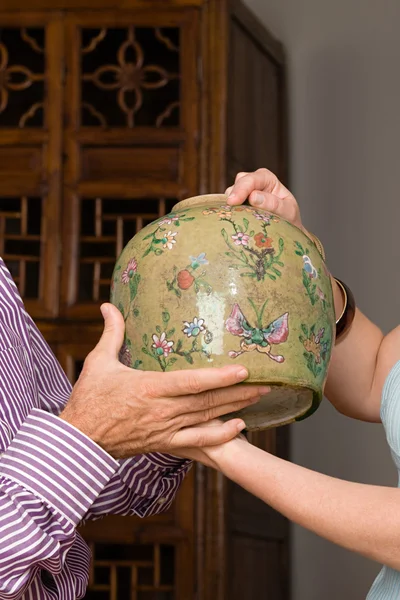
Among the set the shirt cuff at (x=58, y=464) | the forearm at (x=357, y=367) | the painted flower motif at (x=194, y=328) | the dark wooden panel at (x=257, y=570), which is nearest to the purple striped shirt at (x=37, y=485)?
the shirt cuff at (x=58, y=464)

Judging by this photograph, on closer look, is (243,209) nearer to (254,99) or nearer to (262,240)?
(262,240)

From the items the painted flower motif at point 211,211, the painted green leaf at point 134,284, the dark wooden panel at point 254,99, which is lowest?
the painted green leaf at point 134,284

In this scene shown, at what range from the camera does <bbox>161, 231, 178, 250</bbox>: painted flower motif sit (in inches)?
46.5

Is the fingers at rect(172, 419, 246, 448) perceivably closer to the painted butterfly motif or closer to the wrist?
the painted butterfly motif

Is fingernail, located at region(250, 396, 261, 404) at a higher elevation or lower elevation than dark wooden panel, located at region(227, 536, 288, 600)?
higher

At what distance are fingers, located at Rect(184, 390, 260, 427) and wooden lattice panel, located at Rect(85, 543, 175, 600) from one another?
164 centimetres

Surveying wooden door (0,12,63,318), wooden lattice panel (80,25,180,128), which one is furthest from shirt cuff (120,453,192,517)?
wooden lattice panel (80,25,180,128)

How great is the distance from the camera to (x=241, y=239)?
3.84 ft

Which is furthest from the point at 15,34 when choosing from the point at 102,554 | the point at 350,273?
the point at 102,554

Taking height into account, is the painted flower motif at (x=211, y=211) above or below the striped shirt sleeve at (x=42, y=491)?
above

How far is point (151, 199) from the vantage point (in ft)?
9.84

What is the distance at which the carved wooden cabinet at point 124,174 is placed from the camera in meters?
2.83

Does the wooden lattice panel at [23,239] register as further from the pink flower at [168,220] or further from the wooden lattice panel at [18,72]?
the pink flower at [168,220]

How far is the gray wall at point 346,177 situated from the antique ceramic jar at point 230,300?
74.2 inches
